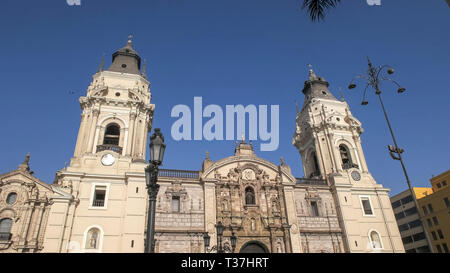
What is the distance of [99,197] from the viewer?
2578cm

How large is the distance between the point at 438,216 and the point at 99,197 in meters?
50.9

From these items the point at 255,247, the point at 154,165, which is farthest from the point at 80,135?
the point at 154,165

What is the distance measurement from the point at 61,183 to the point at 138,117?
9523 millimetres

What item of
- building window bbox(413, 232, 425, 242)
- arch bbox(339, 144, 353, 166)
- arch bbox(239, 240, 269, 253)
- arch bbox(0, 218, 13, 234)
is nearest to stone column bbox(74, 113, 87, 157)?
arch bbox(0, 218, 13, 234)

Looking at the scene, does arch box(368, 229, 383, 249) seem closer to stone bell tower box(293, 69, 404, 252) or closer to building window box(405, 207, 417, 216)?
stone bell tower box(293, 69, 404, 252)

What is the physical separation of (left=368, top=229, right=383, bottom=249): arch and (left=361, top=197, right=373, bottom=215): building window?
2.08m

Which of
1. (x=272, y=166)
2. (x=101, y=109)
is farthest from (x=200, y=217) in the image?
(x=101, y=109)

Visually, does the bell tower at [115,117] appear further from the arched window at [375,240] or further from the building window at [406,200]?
the building window at [406,200]

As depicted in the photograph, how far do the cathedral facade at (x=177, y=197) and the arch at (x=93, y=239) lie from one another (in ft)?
0.25

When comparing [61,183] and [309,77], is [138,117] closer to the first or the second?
[61,183]

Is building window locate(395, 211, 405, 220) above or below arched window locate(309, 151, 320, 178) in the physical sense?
below

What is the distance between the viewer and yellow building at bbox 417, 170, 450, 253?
4525cm

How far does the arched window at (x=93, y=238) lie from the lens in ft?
73.9
